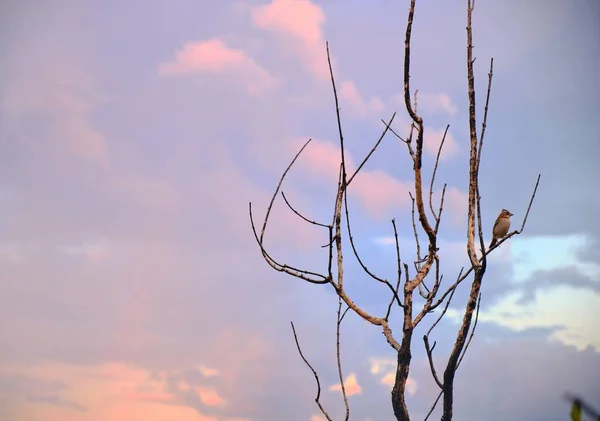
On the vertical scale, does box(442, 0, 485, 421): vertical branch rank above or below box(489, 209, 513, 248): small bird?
below

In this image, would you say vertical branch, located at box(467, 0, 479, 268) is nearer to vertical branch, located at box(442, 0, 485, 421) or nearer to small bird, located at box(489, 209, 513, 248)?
vertical branch, located at box(442, 0, 485, 421)

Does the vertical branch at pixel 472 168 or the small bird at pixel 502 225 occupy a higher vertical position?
the small bird at pixel 502 225

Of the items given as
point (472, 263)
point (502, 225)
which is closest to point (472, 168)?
point (472, 263)

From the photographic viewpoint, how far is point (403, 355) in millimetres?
5270

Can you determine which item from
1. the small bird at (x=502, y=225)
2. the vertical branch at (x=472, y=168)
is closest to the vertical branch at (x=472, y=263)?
the vertical branch at (x=472, y=168)

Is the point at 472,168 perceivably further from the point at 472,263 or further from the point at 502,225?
the point at 502,225

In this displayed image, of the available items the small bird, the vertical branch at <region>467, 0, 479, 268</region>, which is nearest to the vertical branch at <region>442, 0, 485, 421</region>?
the vertical branch at <region>467, 0, 479, 268</region>

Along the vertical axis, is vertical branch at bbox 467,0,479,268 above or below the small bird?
below

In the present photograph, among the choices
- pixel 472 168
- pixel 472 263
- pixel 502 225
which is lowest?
pixel 472 263

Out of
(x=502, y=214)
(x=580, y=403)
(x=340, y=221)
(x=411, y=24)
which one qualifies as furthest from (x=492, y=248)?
(x=502, y=214)

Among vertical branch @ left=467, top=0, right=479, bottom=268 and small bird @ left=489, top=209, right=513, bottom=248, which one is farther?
small bird @ left=489, top=209, right=513, bottom=248

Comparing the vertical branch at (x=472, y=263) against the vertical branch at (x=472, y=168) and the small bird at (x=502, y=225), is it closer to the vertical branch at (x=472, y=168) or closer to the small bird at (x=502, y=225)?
the vertical branch at (x=472, y=168)

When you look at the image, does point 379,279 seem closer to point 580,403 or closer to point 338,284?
point 338,284

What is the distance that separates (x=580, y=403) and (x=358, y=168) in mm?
4474
